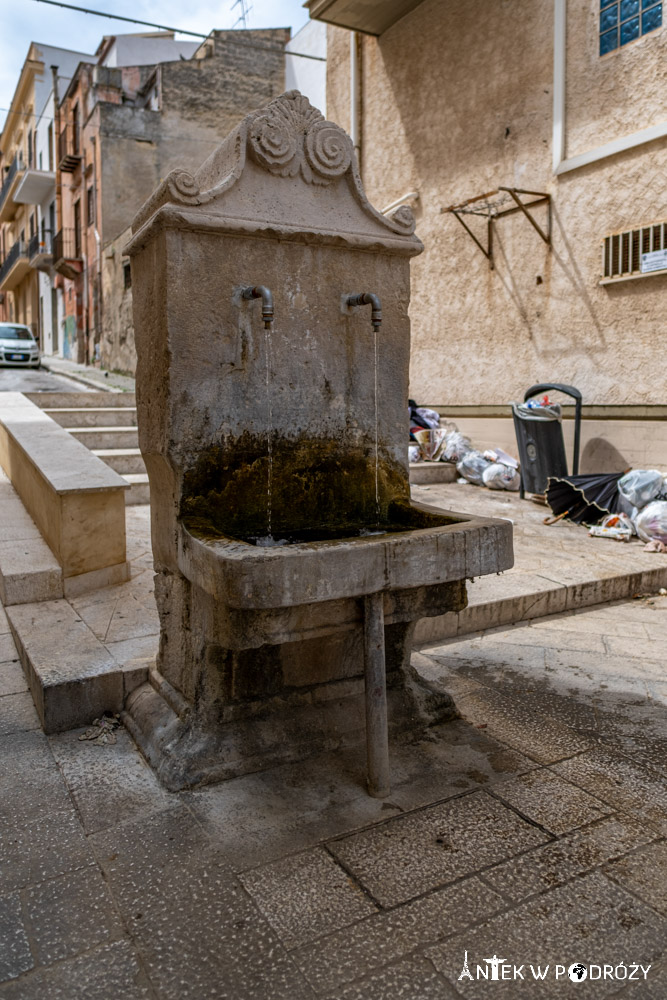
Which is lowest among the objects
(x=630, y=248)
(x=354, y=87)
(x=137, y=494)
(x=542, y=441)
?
(x=137, y=494)

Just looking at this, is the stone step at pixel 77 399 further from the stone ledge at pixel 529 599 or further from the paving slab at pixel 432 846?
the paving slab at pixel 432 846

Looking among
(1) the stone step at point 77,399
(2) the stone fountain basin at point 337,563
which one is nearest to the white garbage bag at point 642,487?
(2) the stone fountain basin at point 337,563

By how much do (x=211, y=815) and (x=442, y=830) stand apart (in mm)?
719

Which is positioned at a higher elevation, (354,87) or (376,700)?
(354,87)

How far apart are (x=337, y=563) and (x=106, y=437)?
22.1ft

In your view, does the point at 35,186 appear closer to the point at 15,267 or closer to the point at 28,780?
the point at 15,267

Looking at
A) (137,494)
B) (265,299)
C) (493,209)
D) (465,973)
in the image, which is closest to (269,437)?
(265,299)

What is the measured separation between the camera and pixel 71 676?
2879mm

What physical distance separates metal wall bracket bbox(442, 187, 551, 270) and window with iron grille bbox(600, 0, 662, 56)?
5.23 ft

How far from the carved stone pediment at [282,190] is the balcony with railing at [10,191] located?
32164 millimetres

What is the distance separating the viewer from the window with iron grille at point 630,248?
7.30 metres

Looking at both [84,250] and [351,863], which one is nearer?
[351,863]

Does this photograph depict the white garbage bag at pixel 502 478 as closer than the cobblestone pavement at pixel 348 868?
No

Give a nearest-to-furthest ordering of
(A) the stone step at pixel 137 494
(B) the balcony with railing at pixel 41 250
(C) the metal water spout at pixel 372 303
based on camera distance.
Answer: (C) the metal water spout at pixel 372 303 < (A) the stone step at pixel 137 494 < (B) the balcony with railing at pixel 41 250
